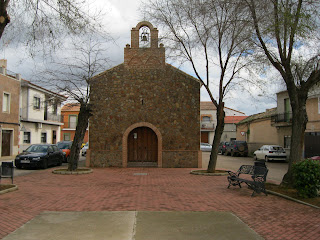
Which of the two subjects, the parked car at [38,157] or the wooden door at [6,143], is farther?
the wooden door at [6,143]

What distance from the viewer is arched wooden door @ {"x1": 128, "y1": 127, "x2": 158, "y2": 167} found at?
19406 millimetres

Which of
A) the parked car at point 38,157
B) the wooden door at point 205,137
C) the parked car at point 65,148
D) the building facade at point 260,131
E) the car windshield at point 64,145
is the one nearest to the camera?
the parked car at point 38,157

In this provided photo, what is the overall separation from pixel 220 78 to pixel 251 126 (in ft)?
78.4

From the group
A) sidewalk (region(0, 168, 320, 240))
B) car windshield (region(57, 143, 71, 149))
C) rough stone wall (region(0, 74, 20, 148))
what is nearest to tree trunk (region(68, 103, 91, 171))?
sidewalk (region(0, 168, 320, 240))

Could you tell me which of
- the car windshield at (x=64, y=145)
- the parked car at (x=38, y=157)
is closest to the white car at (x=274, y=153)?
the car windshield at (x=64, y=145)

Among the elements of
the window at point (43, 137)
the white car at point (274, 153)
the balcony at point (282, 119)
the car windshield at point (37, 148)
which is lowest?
the white car at point (274, 153)

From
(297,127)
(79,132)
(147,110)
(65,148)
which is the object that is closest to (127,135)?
(147,110)

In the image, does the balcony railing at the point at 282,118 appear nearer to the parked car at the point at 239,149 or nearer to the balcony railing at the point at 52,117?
the parked car at the point at 239,149

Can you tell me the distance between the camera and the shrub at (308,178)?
8.27 metres

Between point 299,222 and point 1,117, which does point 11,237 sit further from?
point 1,117

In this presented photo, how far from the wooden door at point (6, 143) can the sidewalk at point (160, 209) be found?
17.8 meters

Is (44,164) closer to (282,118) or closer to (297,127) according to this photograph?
(297,127)

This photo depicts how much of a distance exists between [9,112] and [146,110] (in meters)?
15.1

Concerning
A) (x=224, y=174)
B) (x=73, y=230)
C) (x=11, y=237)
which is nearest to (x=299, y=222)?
(x=73, y=230)
